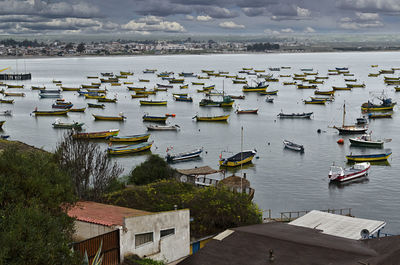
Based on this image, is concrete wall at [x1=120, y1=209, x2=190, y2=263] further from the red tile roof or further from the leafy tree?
the leafy tree

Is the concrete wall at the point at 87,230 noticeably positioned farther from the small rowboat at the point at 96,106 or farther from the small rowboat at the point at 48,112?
the small rowboat at the point at 96,106

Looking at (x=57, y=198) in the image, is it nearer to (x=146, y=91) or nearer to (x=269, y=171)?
(x=269, y=171)

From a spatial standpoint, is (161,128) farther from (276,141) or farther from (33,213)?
(33,213)

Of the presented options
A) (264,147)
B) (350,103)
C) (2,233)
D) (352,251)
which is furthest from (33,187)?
(350,103)

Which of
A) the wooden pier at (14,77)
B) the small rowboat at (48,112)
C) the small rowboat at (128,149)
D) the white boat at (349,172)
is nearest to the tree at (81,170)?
the white boat at (349,172)

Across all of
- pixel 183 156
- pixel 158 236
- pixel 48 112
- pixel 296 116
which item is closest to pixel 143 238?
pixel 158 236

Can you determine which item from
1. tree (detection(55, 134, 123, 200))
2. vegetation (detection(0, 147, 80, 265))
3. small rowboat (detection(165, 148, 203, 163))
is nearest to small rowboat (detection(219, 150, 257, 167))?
small rowboat (detection(165, 148, 203, 163))
